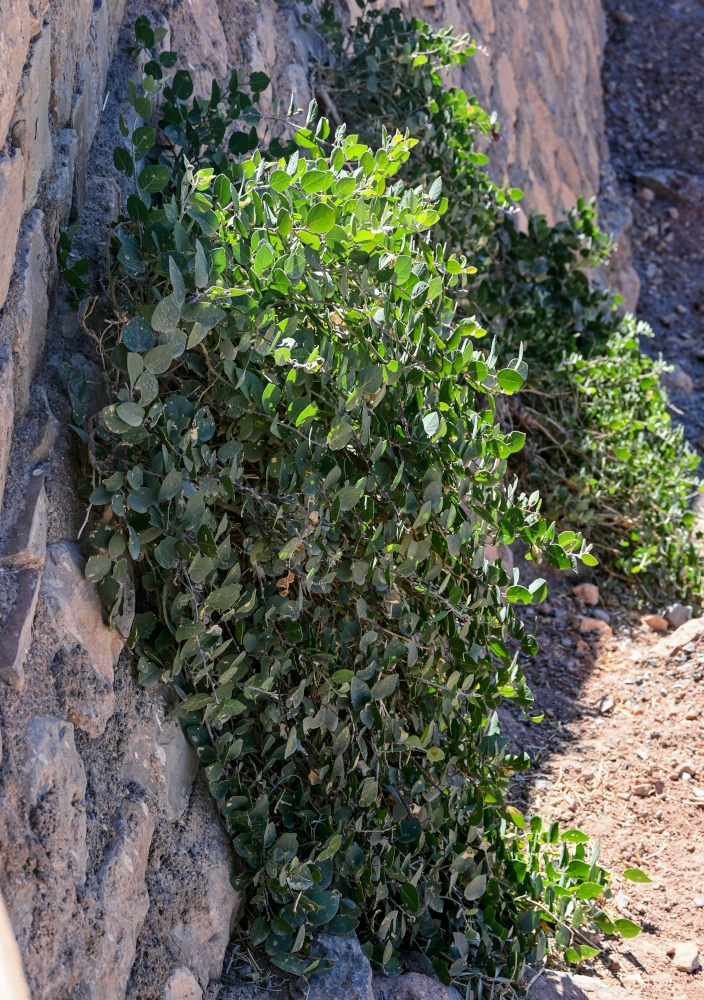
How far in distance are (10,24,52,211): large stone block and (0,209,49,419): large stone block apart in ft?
0.15

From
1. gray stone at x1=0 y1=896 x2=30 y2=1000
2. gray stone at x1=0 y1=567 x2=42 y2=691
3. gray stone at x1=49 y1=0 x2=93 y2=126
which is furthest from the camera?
gray stone at x1=49 y1=0 x2=93 y2=126

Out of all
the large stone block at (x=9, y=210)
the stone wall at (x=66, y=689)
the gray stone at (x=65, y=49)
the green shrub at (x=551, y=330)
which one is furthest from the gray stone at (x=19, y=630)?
the green shrub at (x=551, y=330)

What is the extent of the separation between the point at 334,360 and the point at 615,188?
171 inches

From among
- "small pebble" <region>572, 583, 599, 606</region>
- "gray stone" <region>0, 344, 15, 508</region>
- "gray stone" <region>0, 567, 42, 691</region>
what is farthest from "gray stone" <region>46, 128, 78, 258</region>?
"small pebble" <region>572, 583, 599, 606</region>

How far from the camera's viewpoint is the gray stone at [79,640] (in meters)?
1.18

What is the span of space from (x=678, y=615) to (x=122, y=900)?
7.00 ft

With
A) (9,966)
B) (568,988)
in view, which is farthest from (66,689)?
(568,988)

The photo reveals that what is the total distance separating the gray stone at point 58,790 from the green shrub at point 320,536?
0.60ft

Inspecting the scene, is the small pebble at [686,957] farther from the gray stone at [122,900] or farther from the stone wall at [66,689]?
the gray stone at [122,900]

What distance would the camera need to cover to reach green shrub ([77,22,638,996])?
4.26 feet

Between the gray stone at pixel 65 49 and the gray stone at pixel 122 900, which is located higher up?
the gray stone at pixel 65 49

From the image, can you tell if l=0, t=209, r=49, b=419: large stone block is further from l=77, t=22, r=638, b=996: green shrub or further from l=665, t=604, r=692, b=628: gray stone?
l=665, t=604, r=692, b=628: gray stone

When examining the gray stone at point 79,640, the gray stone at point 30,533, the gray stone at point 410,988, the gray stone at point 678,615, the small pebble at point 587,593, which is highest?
the gray stone at point 30,533

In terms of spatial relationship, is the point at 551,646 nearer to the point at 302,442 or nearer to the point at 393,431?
the point at 393,431
